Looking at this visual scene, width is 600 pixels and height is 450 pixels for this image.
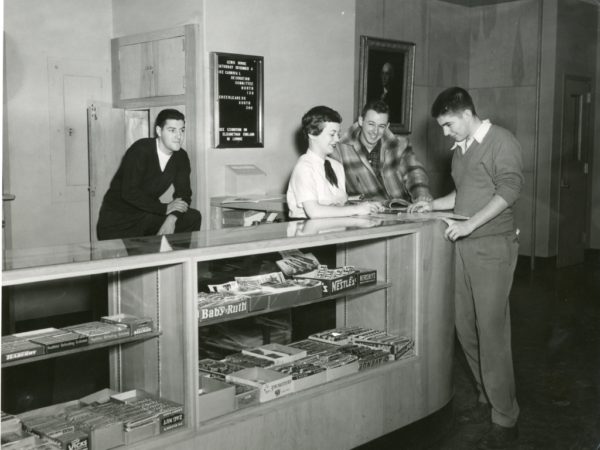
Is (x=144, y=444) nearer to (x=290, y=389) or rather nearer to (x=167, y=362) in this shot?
(x=167, y=362)

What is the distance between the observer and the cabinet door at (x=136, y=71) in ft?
20.7

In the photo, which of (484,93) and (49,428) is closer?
(49,428)

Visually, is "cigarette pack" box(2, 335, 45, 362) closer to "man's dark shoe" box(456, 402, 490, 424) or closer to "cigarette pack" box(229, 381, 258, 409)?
"cigarette pack" box(229, 381, 258, 409)

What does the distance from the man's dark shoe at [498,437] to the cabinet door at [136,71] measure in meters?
4.04

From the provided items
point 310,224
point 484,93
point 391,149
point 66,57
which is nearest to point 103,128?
point 66,57

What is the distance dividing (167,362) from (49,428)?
0.51 meters

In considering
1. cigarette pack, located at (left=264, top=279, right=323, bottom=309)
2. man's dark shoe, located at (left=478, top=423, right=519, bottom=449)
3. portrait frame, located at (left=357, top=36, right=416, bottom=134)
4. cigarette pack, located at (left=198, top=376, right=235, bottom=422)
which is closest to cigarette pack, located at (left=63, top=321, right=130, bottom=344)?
cigarette pack, located at (left=198, top=376, right=235, bottom=422)

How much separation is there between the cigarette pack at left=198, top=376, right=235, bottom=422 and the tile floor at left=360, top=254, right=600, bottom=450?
94cm

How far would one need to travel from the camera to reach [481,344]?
395cm

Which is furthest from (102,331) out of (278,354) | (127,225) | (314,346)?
(127,225)

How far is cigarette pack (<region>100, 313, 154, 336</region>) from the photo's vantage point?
2.79 metres

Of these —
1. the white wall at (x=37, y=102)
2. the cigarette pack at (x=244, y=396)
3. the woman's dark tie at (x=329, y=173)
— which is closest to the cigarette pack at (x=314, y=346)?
the cigarette pack at (x=244, y=396)

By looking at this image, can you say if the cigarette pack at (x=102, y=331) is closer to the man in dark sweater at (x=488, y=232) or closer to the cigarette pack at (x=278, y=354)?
the cigarette pack at (x=278, y=354)

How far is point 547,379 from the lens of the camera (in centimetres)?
477
